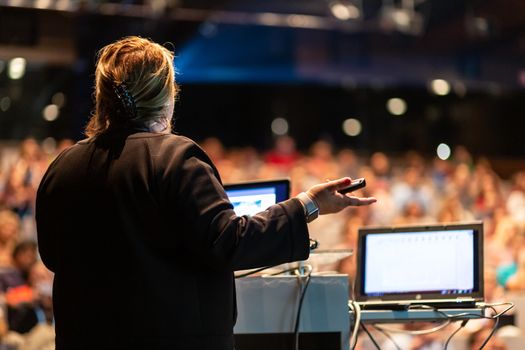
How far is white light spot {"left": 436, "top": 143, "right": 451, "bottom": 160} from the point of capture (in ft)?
41.6

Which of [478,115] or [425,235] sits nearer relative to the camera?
[425,235]

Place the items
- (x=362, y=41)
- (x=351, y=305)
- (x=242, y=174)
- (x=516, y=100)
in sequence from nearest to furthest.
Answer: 1. (x=351, y=305)
2. (x=242, y=174)
3. (x=362, y=41)
4. (x=516, y=100)

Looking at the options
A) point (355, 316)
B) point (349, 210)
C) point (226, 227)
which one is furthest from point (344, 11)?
point (226, 227)

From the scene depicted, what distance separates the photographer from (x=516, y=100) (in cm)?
1267

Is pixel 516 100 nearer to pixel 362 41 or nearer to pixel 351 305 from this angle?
pixel 362 41

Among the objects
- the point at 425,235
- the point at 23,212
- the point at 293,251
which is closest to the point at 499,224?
the point at 23,212

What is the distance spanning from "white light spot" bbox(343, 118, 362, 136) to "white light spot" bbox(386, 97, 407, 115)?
490 mm

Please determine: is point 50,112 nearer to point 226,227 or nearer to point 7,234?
point 7,234

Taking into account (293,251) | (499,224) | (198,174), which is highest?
(198,174)

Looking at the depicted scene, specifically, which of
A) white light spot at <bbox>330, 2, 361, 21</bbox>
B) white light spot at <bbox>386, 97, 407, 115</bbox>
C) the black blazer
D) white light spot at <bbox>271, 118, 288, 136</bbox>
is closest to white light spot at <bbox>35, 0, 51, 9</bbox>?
white light spot at <bbox>330, 2, 361, 21</bbox>

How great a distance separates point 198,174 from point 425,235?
124cm

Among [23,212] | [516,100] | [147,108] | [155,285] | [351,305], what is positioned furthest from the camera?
[516,100]

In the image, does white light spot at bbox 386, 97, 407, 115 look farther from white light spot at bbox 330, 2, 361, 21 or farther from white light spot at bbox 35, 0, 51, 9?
white light spot at bbox 35, 0, 51, 9

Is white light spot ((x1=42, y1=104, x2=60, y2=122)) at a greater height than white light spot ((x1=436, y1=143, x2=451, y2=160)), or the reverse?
white light spot ((x1=42, y1=104, x2=60, y2=122))
